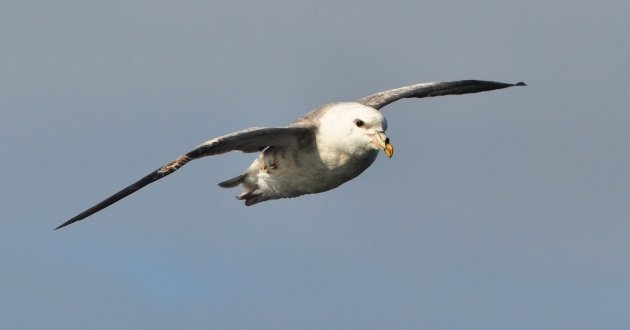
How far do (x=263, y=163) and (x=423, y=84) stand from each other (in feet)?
17.7

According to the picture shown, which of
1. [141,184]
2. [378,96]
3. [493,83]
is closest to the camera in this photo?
[141,184]

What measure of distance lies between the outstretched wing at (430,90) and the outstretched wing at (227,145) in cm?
389

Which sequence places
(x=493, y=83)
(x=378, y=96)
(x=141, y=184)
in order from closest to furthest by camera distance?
(x=141, y=184) < (x=378, y=96) < (x=493, y=83)

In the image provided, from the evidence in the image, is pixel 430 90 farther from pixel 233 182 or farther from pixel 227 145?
pixel 227 145

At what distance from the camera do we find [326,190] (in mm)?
25641

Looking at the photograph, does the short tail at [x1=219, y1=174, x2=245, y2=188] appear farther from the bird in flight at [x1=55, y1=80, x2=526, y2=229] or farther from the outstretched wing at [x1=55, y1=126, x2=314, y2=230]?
the outstretched wing at [x1=55, y1=126, x2=314, y2=230]

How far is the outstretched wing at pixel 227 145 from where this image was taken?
930 inches

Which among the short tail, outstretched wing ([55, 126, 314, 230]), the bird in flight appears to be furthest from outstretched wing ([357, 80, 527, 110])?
outstretched wing ([55, 126, 314, 230])

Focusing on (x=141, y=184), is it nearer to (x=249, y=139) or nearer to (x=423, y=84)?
(x=249, y=139)

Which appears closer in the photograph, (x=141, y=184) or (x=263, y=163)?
(x=141, y=184)

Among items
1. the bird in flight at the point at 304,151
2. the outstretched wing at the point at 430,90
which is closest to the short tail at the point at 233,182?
the bird in flight at the point at 304,151

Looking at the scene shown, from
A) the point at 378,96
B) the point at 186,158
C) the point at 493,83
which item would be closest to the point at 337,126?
the point at 186,158

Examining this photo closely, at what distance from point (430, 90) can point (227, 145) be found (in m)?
7.10

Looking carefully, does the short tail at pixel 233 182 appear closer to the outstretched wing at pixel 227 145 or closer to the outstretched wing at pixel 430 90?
the outstretched wing at pixel 227 145
